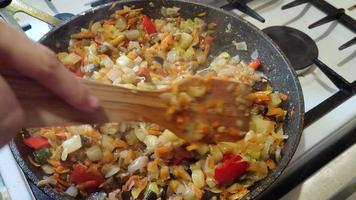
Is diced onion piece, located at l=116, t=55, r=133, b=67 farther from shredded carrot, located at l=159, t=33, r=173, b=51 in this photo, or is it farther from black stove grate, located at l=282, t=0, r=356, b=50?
black stove grate, located at l=282, t=0, r=356, b=50

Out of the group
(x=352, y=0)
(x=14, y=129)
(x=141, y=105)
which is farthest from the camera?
(x=352, y=0)

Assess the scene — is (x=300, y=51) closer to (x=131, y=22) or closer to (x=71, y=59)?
(x=131, y=22)

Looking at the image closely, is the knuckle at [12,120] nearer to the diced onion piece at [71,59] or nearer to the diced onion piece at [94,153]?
the diced onion piece at [94,153]

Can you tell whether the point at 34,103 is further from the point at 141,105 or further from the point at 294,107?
the point at 294,107

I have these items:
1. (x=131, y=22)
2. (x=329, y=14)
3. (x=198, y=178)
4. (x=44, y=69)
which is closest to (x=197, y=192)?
(x=198, y=178)

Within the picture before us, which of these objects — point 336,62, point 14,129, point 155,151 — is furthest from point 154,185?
point 336,62

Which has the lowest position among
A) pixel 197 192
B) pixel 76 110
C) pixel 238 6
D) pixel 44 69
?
pixel 197 192
